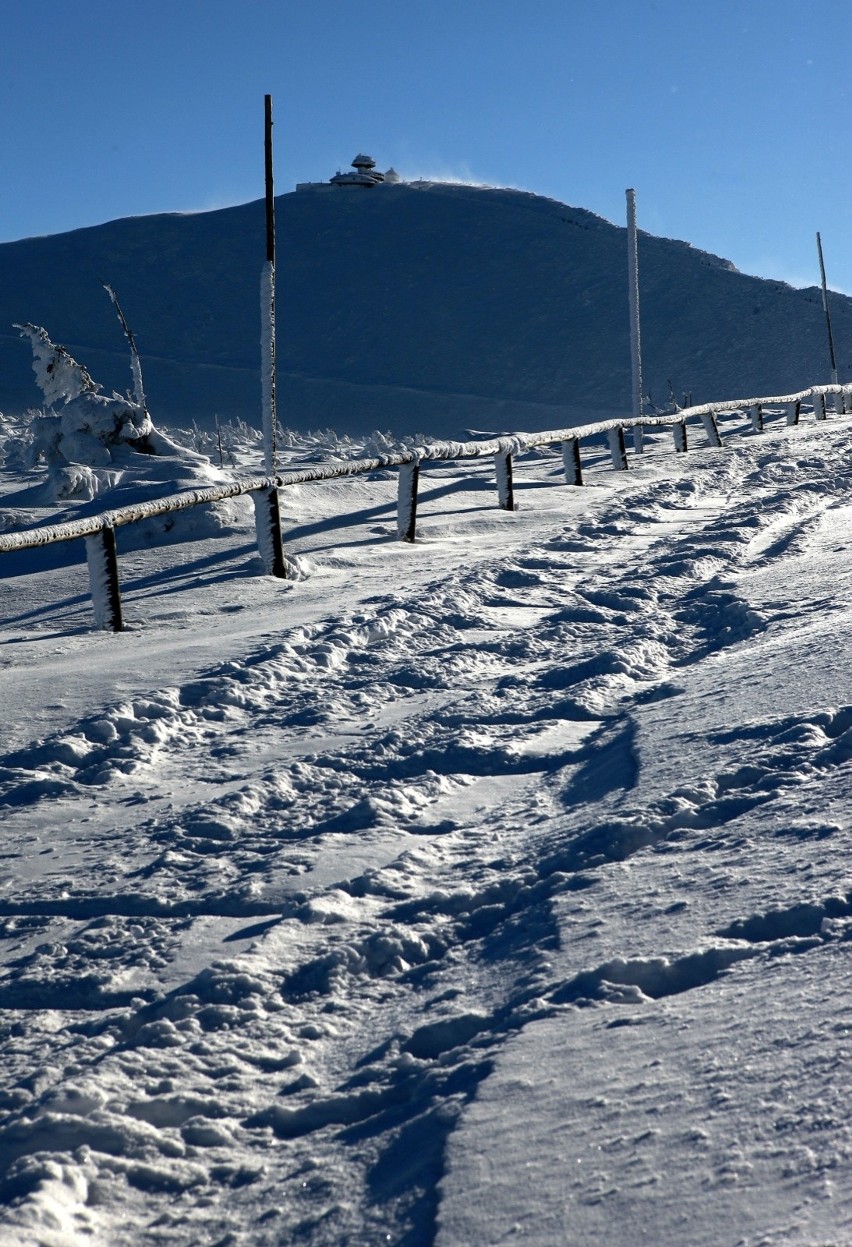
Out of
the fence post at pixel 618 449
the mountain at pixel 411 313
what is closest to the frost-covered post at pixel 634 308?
the fence post at pixel 618 449

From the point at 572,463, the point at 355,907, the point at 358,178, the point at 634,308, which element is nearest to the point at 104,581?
the point at 355,907

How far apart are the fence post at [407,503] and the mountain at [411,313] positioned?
175 feet

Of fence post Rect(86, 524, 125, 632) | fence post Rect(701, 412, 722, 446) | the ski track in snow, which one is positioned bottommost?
the ski track in snow

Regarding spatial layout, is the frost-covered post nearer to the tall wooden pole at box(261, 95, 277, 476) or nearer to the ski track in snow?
the tall wooden pole at box(261, 95, 277, 476)

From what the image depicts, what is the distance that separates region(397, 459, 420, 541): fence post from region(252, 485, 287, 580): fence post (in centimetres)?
168

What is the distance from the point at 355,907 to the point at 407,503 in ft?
23.3

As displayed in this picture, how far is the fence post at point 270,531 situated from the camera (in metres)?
8.55

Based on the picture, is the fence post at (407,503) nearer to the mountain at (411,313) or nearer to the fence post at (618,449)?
the fence post at (618,449)

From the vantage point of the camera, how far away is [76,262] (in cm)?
9681

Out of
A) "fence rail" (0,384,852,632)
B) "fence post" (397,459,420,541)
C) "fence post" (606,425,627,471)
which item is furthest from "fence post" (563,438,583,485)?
"fence post" (397,459,420,541)

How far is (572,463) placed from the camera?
45.9ft

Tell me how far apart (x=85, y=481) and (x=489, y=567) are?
842 cm

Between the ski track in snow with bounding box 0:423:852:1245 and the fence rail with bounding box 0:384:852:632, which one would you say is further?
the fence rail with bounding box 0:384:852:632

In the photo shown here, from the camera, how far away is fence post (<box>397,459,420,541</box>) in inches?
394
